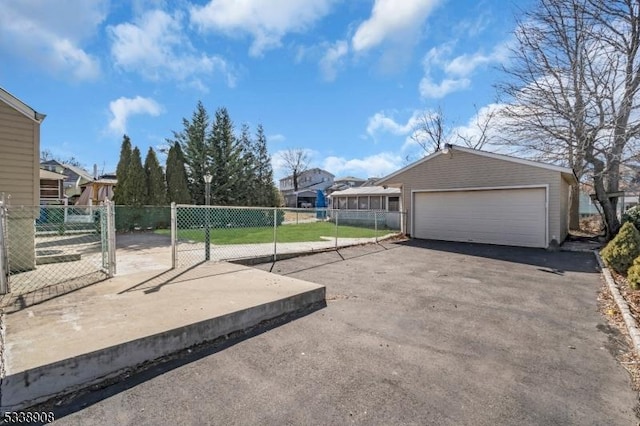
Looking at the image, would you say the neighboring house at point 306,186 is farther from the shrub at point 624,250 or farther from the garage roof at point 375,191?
the shrub at point 624,250

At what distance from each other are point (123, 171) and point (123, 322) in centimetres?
1650

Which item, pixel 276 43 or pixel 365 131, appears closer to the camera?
pixel 276 43

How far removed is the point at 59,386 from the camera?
91.9 inches

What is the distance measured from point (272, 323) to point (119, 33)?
10022mm

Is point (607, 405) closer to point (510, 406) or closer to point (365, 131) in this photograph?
point (510, 406)

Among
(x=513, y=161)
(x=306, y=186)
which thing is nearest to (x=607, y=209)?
(x=513, y=161)

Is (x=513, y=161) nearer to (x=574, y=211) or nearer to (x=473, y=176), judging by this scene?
(x=473, y=176)

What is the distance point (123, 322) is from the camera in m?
3.16

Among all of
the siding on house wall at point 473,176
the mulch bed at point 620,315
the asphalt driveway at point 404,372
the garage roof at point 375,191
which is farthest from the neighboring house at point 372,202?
the asphalt driveway at point 404,372

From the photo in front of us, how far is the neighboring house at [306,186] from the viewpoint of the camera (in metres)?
41.3

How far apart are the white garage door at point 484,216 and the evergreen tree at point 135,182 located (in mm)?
14129

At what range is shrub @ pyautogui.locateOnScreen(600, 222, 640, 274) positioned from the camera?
6613 mm

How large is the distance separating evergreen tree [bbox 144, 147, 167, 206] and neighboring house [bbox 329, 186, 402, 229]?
11166 millimetres

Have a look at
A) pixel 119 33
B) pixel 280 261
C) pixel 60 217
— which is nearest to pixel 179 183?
pixel 60 217
